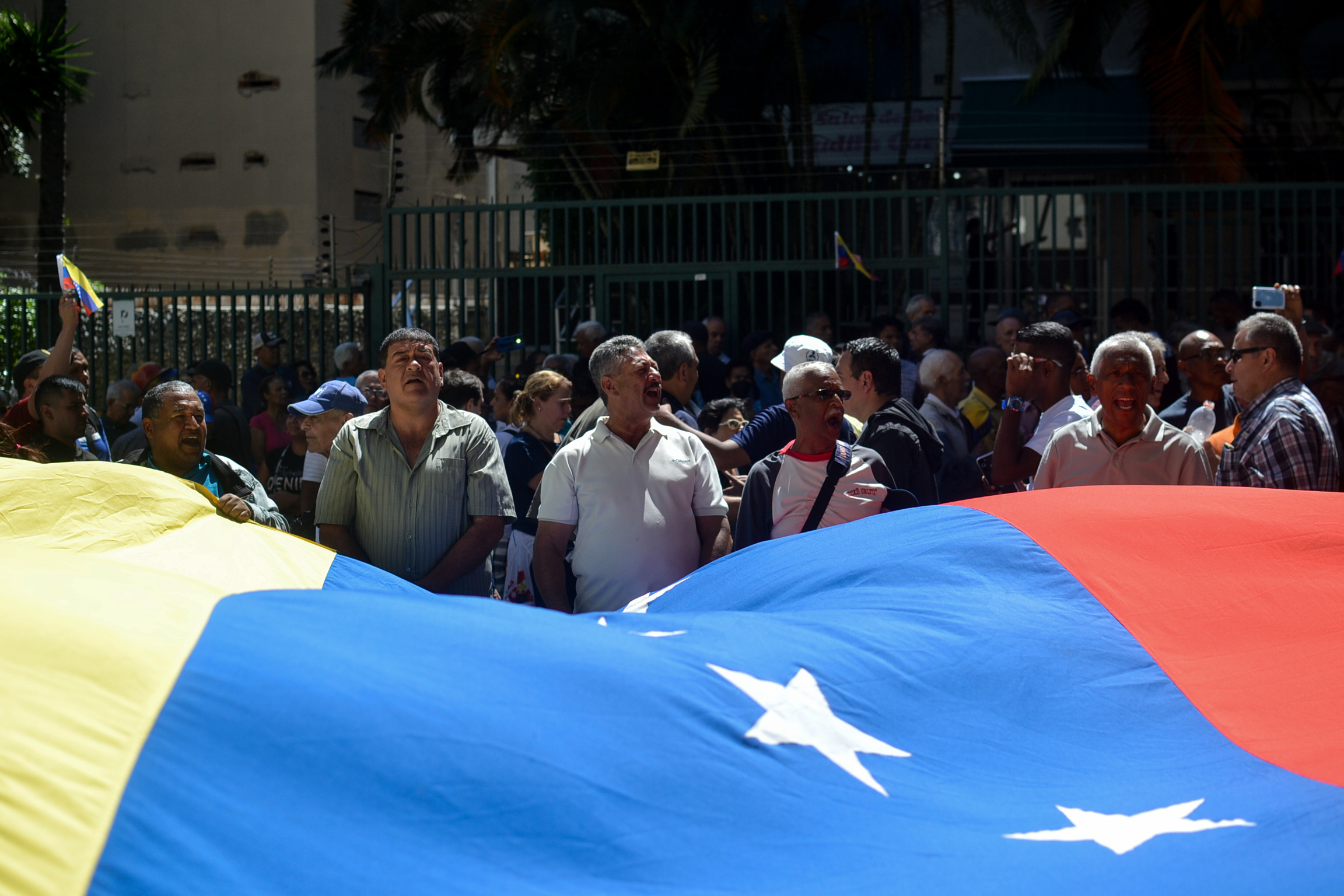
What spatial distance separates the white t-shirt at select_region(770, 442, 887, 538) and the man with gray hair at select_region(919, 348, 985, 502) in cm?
92

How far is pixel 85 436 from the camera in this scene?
664 centimetres

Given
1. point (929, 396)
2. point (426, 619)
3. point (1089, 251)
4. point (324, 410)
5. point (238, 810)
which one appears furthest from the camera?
point (1089, 251)

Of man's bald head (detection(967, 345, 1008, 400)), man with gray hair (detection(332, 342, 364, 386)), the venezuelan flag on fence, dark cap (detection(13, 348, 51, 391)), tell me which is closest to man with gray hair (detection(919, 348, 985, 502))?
man's bald head (detection(967, 345, 1008, 400))

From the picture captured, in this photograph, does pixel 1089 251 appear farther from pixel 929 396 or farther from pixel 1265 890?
pixel 1265 890

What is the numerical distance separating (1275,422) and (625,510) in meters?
2.50

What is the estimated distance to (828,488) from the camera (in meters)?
4.50

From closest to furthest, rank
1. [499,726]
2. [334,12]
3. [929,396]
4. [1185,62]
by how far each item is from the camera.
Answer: [499,726]
[929,396]
[1185,62]
[334,12]

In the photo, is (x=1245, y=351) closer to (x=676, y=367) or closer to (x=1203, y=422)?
(x=1203, y=422)

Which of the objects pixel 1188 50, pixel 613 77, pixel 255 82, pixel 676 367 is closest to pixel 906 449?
pixel 676 367

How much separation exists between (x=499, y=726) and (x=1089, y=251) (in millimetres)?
10687

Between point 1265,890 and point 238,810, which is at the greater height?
point 238,810

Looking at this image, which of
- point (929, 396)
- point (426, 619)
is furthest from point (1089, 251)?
point (426, 619)

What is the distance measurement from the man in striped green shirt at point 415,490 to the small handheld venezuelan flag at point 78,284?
4.40 metres

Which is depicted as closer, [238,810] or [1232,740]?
[238,810]
